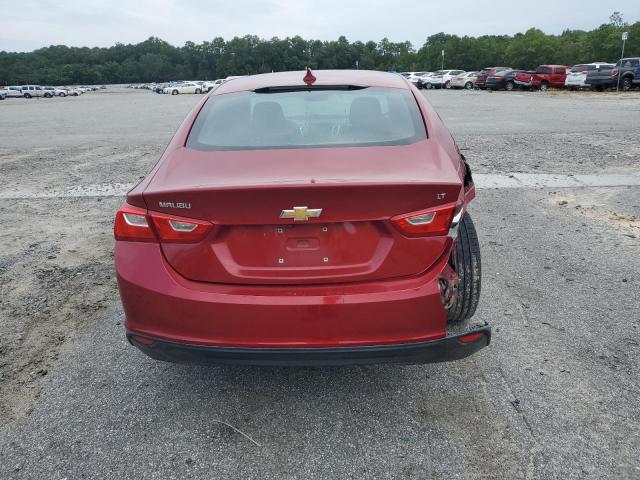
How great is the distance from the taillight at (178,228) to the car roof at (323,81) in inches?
54.3

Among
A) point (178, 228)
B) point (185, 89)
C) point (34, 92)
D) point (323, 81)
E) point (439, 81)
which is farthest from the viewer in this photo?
point (34, 92)

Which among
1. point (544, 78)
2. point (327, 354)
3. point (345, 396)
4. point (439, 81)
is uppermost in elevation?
point (544, 78)

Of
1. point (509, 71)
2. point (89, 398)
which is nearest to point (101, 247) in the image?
point (89, 398)

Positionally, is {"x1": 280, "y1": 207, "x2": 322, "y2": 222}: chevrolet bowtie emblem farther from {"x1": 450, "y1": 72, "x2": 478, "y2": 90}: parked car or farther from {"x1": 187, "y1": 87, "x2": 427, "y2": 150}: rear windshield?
{"x1": 450, "y1": 72, "x2": 478, "y2": 90}: parked car

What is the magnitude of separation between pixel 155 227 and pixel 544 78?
1517 inches

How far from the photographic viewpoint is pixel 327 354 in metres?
2.30

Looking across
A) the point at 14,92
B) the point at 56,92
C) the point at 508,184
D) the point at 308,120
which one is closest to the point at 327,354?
the point at 308,120

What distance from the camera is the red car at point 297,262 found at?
7.38ft

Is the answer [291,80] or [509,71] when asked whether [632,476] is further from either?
[509,71]

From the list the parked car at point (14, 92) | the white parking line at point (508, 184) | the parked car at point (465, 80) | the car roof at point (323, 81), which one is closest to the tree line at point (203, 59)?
the parked car at point (465, 80)

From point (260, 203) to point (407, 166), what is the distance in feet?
2.35

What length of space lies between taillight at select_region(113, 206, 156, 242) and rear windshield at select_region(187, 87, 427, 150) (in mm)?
557

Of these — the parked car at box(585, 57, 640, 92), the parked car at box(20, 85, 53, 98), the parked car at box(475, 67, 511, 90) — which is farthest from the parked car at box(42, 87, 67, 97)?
the parked car at box(585, 57, 640, 92)

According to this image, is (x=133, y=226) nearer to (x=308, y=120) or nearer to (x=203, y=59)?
(x=308, y=120)
